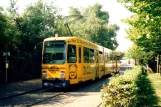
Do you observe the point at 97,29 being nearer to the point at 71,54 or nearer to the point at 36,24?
the point at 36,24

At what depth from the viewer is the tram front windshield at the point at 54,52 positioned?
61.7 feet

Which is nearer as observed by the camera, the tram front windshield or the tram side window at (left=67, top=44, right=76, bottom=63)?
the tram front windshield

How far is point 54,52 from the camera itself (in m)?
18.9

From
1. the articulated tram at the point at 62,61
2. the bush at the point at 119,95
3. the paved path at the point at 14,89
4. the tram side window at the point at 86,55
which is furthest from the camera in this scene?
the tram side window at the point at 86,55

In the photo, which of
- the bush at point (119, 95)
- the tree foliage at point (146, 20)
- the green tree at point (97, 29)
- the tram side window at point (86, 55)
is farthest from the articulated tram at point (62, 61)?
the green tree at point (97, 29)

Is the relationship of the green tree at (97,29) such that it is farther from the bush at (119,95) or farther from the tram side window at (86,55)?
the bush at (119,95)

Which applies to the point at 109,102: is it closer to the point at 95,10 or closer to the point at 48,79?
the point at 48,79

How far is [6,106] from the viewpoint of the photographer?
13.2 m

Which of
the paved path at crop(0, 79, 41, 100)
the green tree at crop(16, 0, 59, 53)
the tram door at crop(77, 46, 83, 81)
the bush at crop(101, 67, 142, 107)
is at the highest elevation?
the green tree at crop(16, 0, 59, 53)

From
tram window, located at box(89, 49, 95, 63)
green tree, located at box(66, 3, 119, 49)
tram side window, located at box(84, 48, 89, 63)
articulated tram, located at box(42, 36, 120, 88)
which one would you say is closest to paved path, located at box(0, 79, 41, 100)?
articulated tram, located at box(42, 36, 120, 88)

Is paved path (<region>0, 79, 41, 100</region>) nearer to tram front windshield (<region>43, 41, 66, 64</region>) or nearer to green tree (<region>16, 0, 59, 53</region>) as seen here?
tram front windshield (<region>43, 41, 66, 64</region>)

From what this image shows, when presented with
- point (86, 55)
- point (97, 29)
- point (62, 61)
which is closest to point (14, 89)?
point (62, 61)

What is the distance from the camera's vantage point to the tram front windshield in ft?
61.7

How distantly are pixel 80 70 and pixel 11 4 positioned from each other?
13.7 metres
